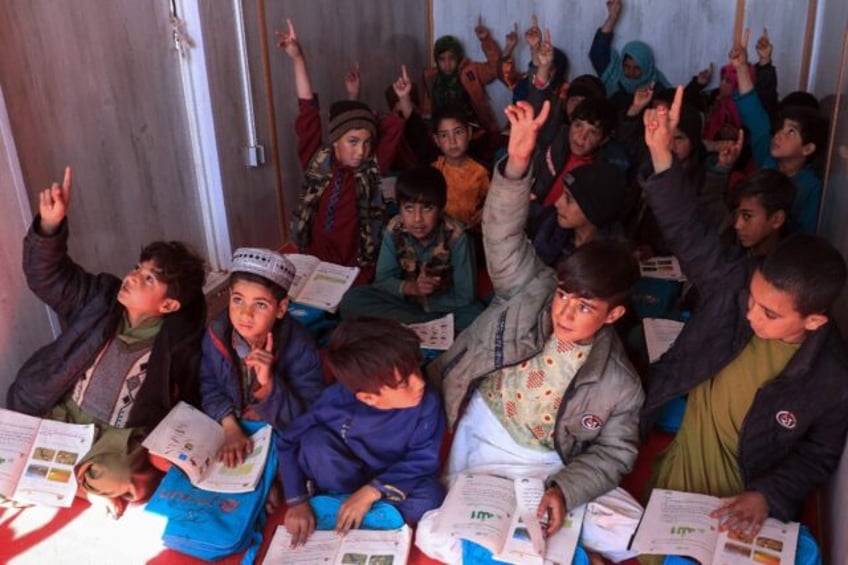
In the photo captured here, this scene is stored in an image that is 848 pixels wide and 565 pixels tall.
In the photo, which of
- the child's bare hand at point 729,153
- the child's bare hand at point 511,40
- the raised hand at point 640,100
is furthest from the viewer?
the child's bare hand at point 511,40

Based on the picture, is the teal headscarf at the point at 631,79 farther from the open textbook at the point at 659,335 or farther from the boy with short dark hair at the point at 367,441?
the boy with short dark hair at the point at 367,441

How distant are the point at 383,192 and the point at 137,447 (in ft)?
5.77

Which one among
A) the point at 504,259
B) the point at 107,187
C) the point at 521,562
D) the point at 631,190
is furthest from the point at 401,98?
the point at 521,562

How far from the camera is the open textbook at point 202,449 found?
6.16ft

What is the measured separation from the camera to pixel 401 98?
4141 mm

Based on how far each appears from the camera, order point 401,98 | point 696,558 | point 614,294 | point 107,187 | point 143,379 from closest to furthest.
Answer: point 696,558
point 614,294
point 143,379
point 107,187
point 401,98

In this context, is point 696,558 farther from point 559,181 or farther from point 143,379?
point 559,181

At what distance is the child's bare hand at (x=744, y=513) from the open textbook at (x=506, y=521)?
0.32 metres

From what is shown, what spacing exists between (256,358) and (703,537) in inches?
46.3

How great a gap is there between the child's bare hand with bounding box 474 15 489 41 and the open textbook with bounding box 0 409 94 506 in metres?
4.54

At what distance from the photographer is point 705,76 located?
5246 millimetres

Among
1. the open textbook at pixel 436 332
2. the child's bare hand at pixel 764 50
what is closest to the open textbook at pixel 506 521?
the open textbook at pixel 436 332

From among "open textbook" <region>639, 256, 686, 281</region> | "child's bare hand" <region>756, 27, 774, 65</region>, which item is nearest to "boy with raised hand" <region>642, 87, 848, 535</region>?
"open textbook" <region>639, 256, 686, 281</region>

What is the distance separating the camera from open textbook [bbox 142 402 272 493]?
73.9 inches
